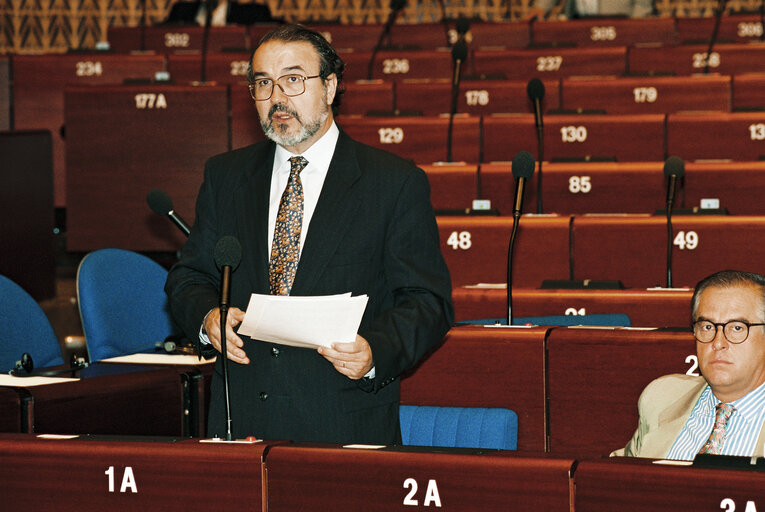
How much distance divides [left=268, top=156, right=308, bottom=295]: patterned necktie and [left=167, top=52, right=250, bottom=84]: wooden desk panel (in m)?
5.01

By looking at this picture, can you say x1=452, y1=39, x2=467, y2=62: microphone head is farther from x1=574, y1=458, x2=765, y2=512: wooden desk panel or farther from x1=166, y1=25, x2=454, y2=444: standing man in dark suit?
x1=574, y1=458, x2=765, y2=512: wooden desk panel

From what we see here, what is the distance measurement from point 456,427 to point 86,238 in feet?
12.9

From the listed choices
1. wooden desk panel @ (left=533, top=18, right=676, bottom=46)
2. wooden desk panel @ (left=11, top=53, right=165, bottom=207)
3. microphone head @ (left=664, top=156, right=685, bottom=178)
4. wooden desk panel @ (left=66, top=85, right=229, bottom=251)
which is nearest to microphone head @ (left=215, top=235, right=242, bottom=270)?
microphone head @ (left=664, top=156, right=685, bottom=178)

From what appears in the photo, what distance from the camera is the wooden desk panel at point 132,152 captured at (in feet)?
19.2

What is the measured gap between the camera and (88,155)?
5.90 m

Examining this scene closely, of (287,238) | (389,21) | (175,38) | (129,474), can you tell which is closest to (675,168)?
(287,238)

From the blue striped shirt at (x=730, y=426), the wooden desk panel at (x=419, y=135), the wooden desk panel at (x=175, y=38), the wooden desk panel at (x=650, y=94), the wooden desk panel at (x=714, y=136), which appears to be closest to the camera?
the blue striped shirt at (x=730, y=426)

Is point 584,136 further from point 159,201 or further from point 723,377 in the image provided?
point 723,377

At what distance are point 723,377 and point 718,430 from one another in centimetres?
11

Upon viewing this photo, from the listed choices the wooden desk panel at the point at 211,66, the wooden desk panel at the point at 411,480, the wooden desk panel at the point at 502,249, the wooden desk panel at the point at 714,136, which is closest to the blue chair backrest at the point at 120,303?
the wooden desk panel at the point at 502,249

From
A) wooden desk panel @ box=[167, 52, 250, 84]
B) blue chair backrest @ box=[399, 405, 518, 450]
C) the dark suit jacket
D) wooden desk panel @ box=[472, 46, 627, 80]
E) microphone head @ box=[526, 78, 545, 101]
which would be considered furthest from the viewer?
wooden desk panel @ box=[167, 52, 250, 84]

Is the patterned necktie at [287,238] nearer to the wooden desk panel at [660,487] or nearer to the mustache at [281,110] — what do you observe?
the mustache at [281,110]

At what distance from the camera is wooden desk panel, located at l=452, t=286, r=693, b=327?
328 cm

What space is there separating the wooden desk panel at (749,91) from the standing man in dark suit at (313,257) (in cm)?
435
